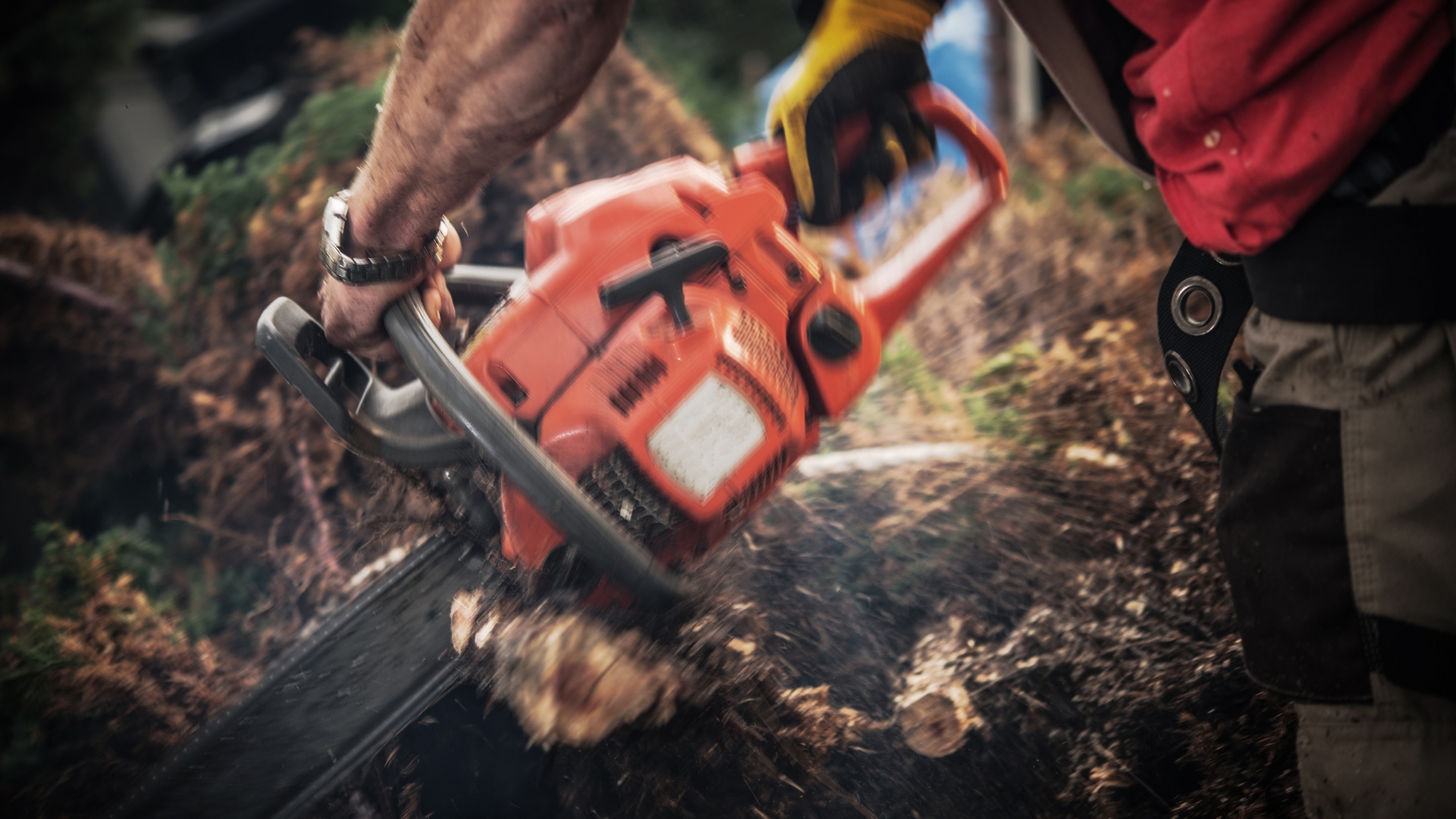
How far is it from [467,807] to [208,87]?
8032mm

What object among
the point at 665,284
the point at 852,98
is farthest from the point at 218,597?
the point at 852,98

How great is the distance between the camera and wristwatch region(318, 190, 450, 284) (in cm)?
117

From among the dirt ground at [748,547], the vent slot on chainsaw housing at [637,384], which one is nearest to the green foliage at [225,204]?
the dirt ground at [748,547]

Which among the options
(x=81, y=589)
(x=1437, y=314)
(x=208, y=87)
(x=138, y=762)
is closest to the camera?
(x=1437, y=314)

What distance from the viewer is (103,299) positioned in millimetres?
2701

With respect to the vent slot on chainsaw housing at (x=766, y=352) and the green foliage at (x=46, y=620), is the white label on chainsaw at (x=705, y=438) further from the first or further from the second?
the green foliage at (x=46, y=620)

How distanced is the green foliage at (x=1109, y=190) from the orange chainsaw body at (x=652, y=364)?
2.45 meters

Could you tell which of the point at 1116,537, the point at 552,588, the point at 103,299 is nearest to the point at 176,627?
the point at 103,299

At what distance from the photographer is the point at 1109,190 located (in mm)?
3379

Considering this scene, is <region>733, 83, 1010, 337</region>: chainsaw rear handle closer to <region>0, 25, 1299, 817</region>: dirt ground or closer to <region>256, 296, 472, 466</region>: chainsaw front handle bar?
<region>0, 25, 1299, 817</region>: dirt ground

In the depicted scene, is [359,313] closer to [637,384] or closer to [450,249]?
→ [450,249]

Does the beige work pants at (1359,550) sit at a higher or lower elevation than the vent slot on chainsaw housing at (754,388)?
lower

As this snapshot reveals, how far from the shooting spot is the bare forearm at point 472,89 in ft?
3.00

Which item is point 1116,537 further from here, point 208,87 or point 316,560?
point 208,87
